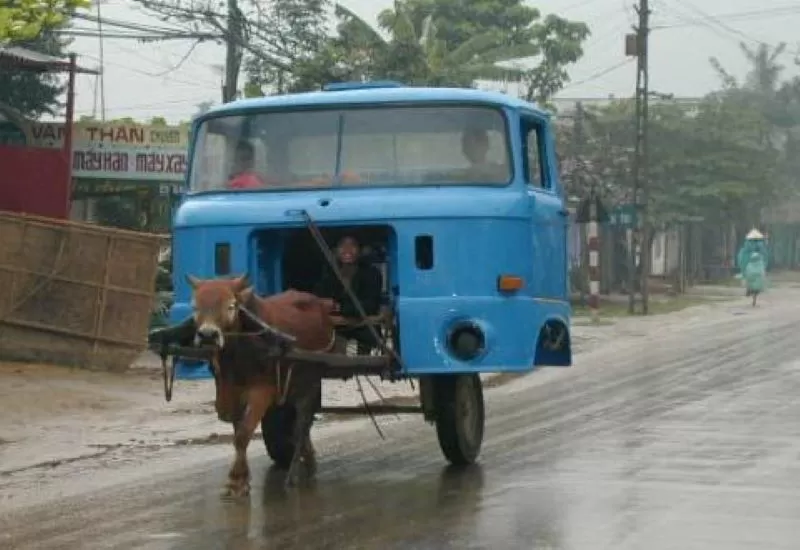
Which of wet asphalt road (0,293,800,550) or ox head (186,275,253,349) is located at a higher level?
ox head (186,275,253,349)

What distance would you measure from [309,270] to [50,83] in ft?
56.6

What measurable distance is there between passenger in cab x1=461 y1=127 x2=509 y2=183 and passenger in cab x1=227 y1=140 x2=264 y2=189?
1495 millimetres

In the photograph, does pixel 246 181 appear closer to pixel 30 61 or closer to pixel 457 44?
pixel 30 61

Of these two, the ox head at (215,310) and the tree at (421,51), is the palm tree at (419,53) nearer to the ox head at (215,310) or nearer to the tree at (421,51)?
the tree at (421,51)

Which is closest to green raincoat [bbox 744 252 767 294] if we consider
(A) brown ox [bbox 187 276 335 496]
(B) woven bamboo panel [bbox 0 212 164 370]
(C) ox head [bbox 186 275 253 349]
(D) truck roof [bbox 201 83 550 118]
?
(B) woven bamboo panel [bbox 0 212 164 370]

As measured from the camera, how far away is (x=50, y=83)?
27891 millimetres

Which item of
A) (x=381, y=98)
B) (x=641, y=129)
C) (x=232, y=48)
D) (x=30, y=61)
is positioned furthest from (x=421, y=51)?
(x=381, y=98)

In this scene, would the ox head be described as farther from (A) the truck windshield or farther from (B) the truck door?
(B) the truck door

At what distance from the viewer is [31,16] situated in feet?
41.5

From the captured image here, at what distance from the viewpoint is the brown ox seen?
31.8ft

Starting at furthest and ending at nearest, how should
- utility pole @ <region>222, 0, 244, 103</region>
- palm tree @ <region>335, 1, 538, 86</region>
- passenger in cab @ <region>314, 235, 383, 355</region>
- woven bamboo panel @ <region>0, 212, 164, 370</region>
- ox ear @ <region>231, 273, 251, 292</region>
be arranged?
1. palm tree @ <region>335, 1, 538, 86</region>
2. utility pole @ <region>222, 0, 244, 103</region>
3. woven bamboo panel @ <region>0, 212, 164, 370</region>
4. passenger in cab @ <region>314, 235, 383, 355</region>
5. ox ear @ <region>231, 273, 251, 292</region>

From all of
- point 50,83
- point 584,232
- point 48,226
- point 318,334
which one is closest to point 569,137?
point 584,232

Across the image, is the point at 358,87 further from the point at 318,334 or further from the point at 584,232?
the point at 584,232

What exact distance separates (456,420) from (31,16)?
182 inches
